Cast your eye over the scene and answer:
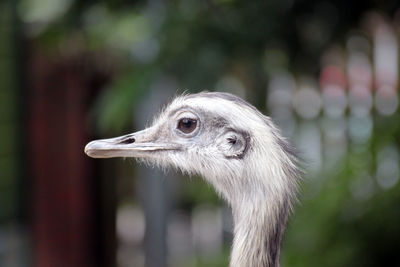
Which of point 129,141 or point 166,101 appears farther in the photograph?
point 166,101

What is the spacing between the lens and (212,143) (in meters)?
2.36

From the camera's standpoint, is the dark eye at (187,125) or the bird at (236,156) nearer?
the bird at (236,156)

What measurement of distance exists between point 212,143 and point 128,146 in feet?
0.84

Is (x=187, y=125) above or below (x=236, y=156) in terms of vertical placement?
above

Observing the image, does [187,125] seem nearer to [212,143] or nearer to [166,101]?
[212,143]

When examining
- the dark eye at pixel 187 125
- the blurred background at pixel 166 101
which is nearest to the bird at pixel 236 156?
the dark eye at pixel 187 125

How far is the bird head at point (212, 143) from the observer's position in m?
2.25

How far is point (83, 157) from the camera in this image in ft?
20.1

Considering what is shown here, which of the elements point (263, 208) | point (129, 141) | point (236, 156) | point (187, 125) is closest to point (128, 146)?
point (129, 141)

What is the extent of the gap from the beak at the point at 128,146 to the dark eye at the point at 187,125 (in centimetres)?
6

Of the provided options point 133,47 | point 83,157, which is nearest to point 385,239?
point 133,47

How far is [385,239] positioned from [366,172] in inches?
13.9

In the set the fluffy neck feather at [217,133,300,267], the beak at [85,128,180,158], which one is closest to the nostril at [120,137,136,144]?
the beak at [85,128,180,158]

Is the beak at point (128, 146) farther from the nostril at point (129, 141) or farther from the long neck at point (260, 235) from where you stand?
the long neck at point (260, 235)
